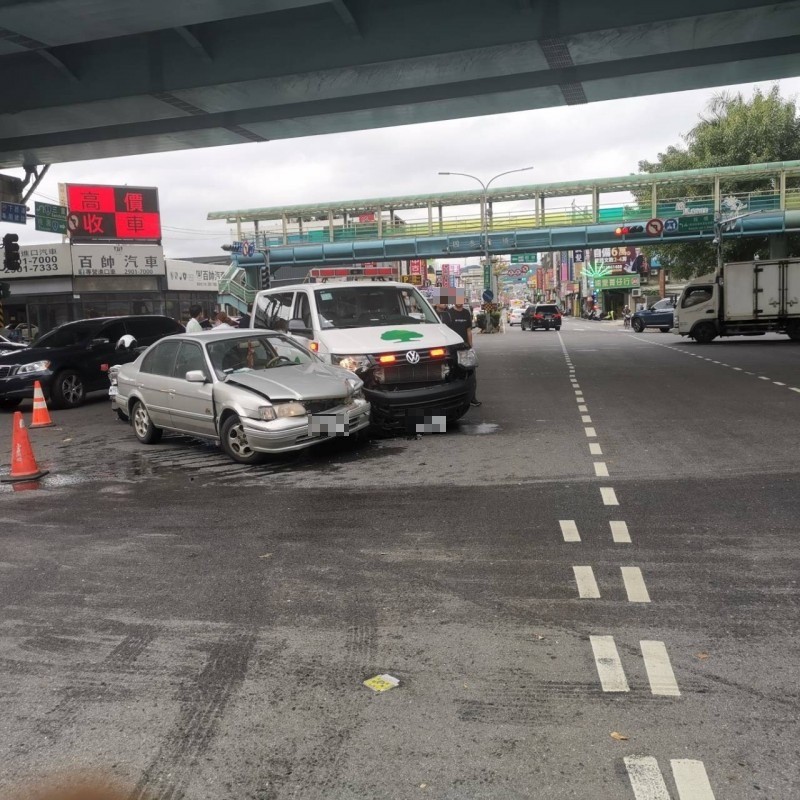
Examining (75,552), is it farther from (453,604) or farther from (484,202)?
(484,202)

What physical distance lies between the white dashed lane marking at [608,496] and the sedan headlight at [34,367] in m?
11.9

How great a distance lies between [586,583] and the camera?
506 centimetres

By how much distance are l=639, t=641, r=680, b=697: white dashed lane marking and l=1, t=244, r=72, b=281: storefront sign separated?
42286mm

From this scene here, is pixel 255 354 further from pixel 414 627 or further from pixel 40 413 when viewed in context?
pixel 414 627

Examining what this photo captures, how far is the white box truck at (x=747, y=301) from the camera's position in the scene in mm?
28281

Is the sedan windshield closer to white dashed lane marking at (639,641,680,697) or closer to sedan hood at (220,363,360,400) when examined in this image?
sedan hood at (220,363,360,400)

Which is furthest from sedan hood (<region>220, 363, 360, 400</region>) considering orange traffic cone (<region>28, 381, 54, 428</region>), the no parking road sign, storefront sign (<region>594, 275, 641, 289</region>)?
storefront sign (<region>594, 275, 641, 289</region>)

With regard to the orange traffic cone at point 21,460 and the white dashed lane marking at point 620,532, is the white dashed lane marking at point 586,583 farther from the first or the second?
the orange traffic cone at point 21,460

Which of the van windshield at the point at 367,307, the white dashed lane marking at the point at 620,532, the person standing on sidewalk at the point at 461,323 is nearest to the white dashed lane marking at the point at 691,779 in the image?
the white dashed lane marking at the point at 620,532

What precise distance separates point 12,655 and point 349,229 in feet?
168

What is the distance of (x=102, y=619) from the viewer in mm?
4777

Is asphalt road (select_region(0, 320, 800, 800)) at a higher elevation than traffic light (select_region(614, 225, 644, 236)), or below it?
below

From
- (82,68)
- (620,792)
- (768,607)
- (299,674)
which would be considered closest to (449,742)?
(620,792)

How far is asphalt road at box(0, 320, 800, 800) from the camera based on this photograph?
10.4ft
